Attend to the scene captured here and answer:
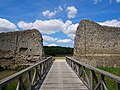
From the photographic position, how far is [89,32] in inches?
786

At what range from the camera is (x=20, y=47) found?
20547mm

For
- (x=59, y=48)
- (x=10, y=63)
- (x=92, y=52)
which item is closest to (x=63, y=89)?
(x=92, y=52)

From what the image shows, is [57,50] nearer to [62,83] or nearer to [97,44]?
[97,44]

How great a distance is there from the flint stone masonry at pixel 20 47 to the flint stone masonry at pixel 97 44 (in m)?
3.89

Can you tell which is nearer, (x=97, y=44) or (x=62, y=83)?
(x=62, y=83)

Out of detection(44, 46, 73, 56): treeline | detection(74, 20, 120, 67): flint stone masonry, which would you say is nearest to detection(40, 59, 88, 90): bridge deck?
detection(74, 20, 120, 67): flint stone masonry

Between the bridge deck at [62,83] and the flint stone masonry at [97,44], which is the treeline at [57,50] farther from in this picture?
the bridge deck at [62,83]

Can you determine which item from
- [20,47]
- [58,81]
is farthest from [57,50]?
[58,81]

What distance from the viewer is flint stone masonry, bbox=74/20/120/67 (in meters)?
19.5

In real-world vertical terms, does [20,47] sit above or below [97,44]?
below

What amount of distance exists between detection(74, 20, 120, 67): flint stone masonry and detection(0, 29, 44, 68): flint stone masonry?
12.8 ft

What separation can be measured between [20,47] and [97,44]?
7.78 m

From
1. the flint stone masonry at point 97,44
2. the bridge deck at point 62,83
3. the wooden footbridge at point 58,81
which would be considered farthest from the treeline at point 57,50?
the bridge deck at point 62,83

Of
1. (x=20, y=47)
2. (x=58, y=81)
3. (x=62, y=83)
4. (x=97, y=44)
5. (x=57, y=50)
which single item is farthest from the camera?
(x=57, y=50)
